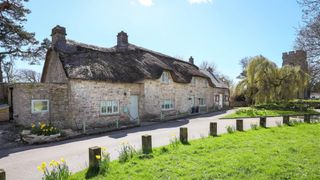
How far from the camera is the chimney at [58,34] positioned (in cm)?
1892

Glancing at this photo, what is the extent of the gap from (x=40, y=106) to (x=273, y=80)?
25462mm

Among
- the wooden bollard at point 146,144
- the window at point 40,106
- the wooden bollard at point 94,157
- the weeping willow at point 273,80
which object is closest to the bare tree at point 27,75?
the window at point 40,106

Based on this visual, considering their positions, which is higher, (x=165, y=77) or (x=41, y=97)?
(x=165, y=77)

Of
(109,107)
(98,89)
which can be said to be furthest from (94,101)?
(109,107)

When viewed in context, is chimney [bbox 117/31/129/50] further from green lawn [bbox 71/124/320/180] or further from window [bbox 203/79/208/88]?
green lawn [bbox 71/124/320/180]

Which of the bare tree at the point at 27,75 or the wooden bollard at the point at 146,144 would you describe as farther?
the bare tree at the point at 27,75

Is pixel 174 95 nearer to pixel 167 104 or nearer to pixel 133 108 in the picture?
pixel 167 104

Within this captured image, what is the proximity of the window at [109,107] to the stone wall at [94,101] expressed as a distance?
28 cm

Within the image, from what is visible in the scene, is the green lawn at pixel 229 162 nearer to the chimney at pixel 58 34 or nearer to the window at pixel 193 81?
the chimney at pixel 58 34

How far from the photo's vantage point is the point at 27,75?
47312mm

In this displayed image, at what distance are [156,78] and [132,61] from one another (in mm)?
2891

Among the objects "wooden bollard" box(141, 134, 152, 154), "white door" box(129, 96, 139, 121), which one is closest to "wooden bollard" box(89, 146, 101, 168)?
"wooden bollard" box(141, 134, 152, 154)

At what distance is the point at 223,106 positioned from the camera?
125ft

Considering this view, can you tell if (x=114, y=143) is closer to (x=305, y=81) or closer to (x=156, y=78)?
(x=156, y=78)
